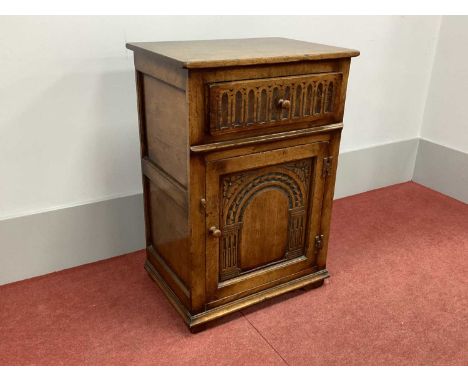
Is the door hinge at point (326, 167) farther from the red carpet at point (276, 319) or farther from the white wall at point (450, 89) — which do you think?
the white wall at point (450, 89)

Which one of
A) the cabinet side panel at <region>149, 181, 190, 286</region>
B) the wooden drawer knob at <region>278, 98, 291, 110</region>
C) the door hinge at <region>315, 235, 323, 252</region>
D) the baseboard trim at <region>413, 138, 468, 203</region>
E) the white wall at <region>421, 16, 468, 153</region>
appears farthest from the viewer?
the baseboard trim at <region>413, 138, 468, 203</region>

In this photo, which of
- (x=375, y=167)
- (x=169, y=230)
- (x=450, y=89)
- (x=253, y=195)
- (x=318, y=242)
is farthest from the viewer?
(x=375, y=167)

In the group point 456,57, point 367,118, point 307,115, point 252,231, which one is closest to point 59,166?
point 252,231

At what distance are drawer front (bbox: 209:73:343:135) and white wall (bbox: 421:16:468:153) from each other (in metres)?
1.40

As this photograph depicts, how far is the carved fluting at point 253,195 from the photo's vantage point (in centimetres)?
152

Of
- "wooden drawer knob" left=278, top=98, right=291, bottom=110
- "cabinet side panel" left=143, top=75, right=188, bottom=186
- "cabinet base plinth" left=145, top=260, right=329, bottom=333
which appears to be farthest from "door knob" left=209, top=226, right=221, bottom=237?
"wooden drawer knob" left=278, top=98, right=291, bottom=110

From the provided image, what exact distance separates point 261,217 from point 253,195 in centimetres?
10

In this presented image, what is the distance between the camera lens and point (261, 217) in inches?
63.7

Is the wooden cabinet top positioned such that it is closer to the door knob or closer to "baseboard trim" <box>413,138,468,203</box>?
the door knob

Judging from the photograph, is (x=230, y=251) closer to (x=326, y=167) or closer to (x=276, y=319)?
(x=276, y=319)

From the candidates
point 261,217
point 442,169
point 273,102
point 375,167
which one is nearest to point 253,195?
point 261,217

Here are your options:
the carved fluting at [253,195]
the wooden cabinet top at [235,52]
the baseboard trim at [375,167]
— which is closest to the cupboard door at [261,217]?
the carved fluting at [253,195]

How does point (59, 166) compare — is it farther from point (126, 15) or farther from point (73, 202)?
point (126, 15)

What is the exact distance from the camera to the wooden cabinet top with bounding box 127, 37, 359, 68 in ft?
4.25
